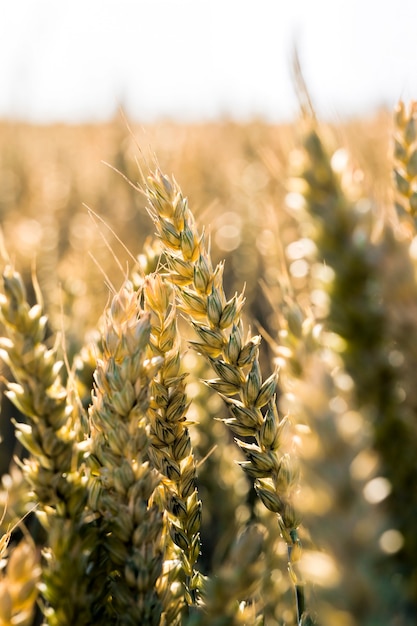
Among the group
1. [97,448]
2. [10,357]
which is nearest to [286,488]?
[97,448]

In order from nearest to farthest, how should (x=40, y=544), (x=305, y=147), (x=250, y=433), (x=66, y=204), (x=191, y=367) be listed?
(x=305, y=147) → (x=250, y=433) → (x=40, y=544) → (x=191, y=367) → (x=66, y=204)

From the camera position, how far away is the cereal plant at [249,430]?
366 mm

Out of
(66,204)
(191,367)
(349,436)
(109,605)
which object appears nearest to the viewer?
(349,436)

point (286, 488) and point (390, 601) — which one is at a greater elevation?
point (390, 601)

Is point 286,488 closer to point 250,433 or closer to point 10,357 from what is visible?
point 250,433

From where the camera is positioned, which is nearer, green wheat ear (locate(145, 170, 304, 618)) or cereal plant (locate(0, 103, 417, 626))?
cereal plant (locate(0, 103, 417, 626))

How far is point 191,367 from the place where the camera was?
144cm

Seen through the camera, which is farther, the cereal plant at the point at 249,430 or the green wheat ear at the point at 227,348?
the green wheat ear at the point at 227,348

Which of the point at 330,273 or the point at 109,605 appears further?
the point at 109,605

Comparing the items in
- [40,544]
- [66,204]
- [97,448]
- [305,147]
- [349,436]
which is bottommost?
[66,204]

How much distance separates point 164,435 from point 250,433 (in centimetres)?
9

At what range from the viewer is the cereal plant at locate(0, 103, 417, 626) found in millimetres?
366

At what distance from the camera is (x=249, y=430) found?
2.41 ft

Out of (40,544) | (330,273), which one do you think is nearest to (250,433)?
(330,273)
